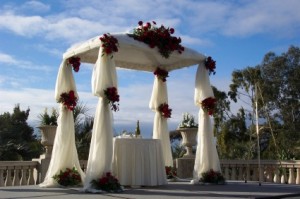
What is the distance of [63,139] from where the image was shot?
8.52 metres

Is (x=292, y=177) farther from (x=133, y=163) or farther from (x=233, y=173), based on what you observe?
(x=133, y=163)

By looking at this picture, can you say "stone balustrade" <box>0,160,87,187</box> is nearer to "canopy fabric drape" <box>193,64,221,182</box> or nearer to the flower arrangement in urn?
"canopy fabric drape" <box>193,64,221,182</box>

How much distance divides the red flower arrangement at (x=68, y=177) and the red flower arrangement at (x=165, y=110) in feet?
8.88

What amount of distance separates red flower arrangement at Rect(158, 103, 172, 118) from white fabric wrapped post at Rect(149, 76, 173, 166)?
8 cm

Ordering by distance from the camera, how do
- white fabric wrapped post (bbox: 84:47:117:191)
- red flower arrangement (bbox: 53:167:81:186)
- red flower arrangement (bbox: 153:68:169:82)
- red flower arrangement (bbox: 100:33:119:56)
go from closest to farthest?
white fabric wrapped post (bbox: 84:47:117:191) → red flower arrangement (bbox: 100:33:119:56) → red flower arrangement (bbox: 53:167:81:186) → red flower arrangement (bbox: 153:68:169:82)

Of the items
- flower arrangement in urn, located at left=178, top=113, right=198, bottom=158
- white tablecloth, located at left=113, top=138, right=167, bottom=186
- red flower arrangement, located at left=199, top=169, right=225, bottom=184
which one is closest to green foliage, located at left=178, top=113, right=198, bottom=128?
flower arrangement in urn, located at left=178, top=113, right=198, bottom=158

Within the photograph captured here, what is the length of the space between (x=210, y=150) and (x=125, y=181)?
6.88 feet

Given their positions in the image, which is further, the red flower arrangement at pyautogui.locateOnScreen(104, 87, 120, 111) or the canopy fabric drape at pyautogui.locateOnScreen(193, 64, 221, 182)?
the canopy fabric drape at pyautogui.locateOnScreen(193, 64, 221, 182)

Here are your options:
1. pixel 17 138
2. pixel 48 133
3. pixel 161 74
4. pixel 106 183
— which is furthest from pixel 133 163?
pixel 17 138

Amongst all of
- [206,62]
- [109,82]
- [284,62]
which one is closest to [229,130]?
[284,62]

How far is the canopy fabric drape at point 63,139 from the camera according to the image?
8.49 metres

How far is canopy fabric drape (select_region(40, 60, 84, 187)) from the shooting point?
849 centimetres

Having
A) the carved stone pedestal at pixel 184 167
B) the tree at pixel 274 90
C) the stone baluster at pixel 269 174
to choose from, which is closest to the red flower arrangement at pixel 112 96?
the carved stone pedestal at pixel 184 167

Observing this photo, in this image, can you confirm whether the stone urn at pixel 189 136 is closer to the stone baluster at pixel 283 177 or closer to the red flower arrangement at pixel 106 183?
the stone baluster at pixel 283 177
